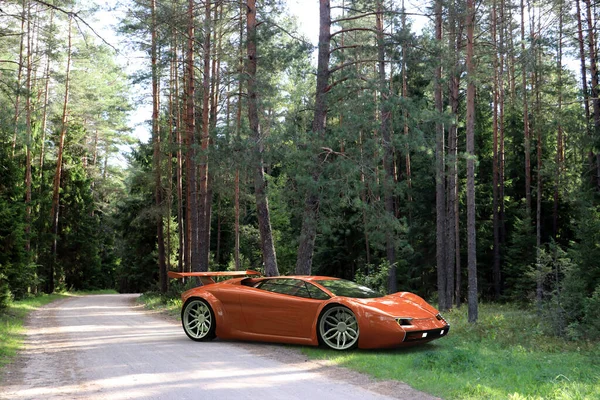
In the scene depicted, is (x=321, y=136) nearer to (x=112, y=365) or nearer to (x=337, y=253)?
(x=112, y=365)

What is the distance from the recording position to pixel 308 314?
8641 mm

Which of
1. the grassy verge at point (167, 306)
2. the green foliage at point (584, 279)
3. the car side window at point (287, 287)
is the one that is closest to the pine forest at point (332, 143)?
the green foliage at point (584, 279)

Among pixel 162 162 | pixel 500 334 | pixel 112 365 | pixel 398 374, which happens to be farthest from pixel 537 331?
pixel 162 162

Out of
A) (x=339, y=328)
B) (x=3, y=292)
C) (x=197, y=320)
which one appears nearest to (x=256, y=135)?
(x=197, y=320)

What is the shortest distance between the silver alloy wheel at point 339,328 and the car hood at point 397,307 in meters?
0.29

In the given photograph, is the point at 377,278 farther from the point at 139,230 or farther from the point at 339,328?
the point at 139,230

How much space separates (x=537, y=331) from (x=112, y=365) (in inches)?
334

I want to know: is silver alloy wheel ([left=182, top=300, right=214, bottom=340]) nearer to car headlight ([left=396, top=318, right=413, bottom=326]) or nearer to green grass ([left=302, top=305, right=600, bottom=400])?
green grass ([left=302, top=305, right=600, bottom=400])

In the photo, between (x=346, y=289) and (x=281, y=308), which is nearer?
(x=281, y=308)

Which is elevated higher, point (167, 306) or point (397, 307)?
point (397, 307)

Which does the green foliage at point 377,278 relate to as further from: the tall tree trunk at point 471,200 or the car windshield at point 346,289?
the car windshield at point 346,289

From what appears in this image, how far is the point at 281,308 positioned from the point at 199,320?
5.91 feet

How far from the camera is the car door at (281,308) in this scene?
8.67 meters

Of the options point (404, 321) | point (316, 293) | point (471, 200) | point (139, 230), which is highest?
point (471, 200)
